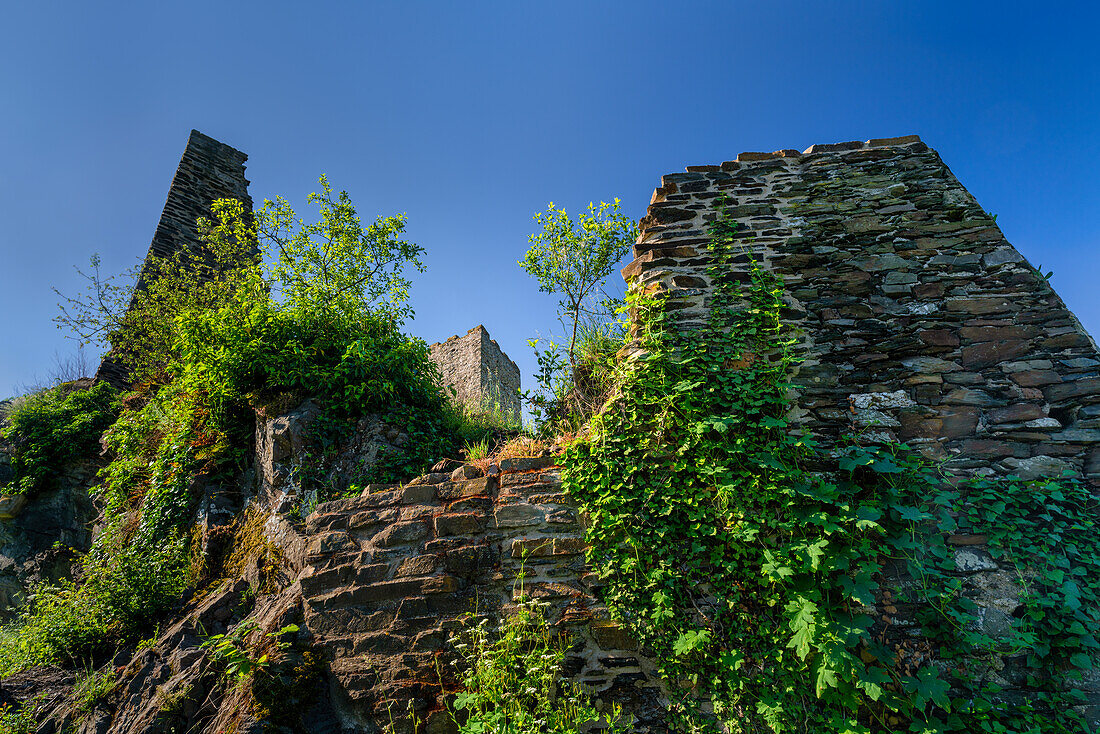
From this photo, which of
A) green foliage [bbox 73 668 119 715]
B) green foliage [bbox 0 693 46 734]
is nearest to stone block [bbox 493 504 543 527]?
green foliage [bbox 73 668 119 715]

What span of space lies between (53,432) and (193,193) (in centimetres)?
688

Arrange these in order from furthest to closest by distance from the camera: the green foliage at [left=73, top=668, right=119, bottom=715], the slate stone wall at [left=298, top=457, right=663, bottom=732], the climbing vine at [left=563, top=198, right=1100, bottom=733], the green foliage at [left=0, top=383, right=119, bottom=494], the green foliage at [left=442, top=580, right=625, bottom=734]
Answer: the green foliage at [left=0, top=383, right=119, bottom=494] → the green foliage at [left=73, top=668, right=119, bottom=715] → the slate stone wall at [left=298, top=457, right=663, bottom=732] → the green foliage at [left=442, top=580, right=625, bottom=734] → the climbing vine at [left=563, top=198, right=1100, bottom=733]

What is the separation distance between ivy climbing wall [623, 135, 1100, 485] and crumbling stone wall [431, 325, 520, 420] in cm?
668

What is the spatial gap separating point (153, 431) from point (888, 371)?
9.58m

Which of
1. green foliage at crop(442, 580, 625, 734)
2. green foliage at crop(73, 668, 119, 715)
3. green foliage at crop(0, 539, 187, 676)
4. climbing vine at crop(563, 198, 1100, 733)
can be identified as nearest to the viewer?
climbing vine at crop(563, 198, 1100, 733)

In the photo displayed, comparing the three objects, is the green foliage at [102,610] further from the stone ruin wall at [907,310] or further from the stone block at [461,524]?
the stone ruin wall at [907,310]

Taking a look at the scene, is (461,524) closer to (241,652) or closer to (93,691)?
(241,652)

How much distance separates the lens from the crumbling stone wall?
36.1 feet

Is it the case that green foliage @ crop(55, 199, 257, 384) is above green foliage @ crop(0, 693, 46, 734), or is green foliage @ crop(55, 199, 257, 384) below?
above

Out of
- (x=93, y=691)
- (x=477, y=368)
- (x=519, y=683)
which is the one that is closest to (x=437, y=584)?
(x=519, y=683)

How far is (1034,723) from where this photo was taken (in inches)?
112

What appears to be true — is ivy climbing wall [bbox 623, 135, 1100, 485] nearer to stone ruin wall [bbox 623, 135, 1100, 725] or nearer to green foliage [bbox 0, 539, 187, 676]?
stone ruin wall [bbox 623, 135, 1100, 725]

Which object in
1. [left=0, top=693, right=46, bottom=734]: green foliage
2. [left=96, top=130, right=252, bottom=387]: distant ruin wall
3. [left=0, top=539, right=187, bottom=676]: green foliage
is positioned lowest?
[left=0, top=693, right=46, bottom=734]: green foliage

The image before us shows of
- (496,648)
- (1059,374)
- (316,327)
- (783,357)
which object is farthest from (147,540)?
(1059,374)
